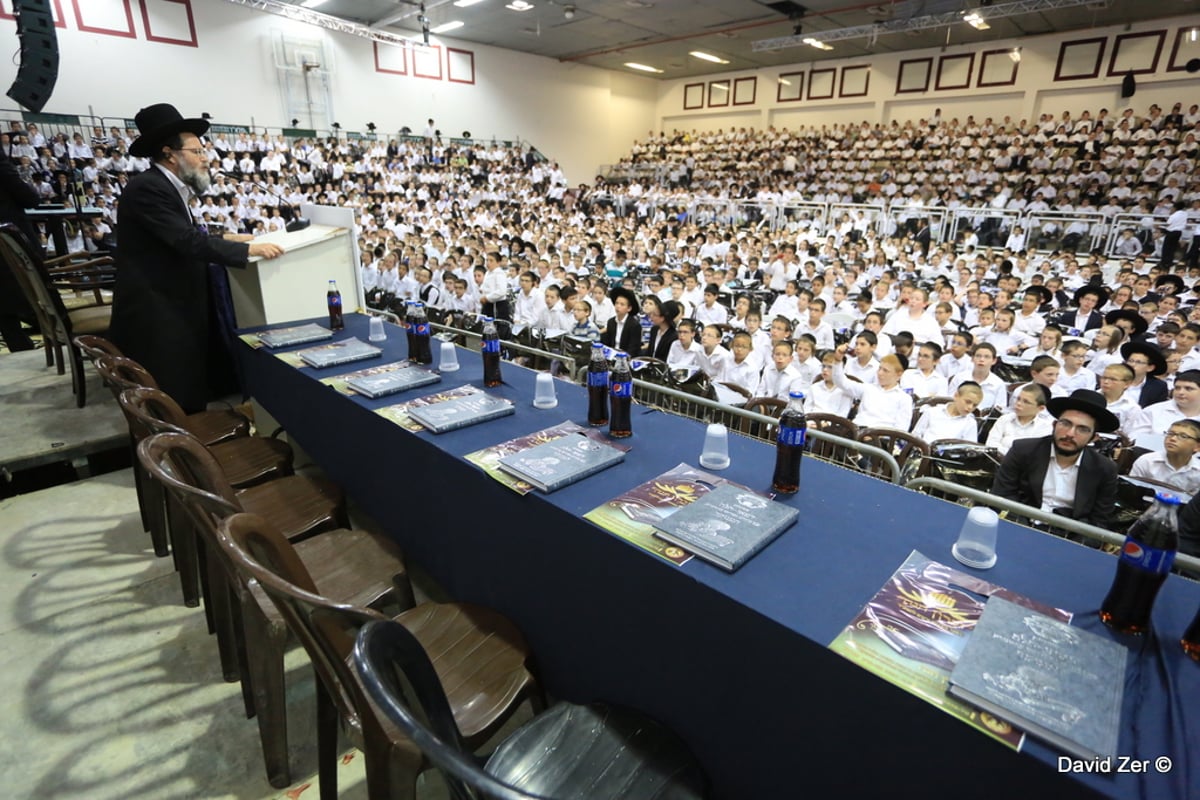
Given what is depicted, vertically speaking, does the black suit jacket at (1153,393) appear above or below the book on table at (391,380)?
below

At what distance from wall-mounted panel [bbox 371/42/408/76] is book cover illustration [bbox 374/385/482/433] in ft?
70.3

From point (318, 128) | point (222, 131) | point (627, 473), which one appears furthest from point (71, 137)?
point (627, 473)

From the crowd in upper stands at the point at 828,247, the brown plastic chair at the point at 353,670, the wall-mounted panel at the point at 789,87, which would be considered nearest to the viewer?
the brown plastic chair at the point at 353,670

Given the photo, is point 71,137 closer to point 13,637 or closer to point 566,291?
point 566,291

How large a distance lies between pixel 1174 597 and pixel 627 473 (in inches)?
56.0

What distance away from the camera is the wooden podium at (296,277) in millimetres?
4039

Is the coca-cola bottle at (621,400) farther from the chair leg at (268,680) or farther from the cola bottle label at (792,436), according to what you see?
the chair leg at (268,680)

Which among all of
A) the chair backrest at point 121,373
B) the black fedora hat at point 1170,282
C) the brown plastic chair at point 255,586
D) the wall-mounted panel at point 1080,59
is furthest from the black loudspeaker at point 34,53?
the wall-mounted panel at point 1080,59

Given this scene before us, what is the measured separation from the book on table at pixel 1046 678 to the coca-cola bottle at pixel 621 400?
4.24 feet

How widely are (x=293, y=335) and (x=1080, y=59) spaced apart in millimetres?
22858

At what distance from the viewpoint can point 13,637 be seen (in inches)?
98.7

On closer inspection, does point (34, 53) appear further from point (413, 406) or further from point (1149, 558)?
point (1149, 558)

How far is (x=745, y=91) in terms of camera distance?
25.0 metres

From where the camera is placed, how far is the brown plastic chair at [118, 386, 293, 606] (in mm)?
2160
